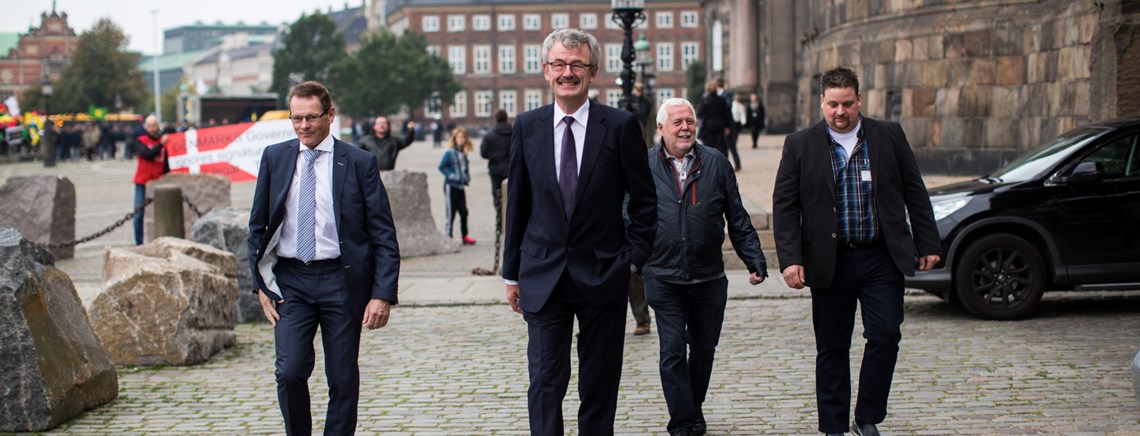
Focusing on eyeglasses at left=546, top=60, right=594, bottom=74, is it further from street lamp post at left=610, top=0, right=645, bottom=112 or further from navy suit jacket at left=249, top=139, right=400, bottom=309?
street lamp post at left=610, top=0, right=645, bottom=112

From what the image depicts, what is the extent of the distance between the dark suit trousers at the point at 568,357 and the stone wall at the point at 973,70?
1443 centimetres

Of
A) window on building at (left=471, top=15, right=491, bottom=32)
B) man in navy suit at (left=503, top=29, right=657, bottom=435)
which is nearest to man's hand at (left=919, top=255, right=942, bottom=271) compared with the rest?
man in navy suit at (left=503, top=29, right=657, bottom=435)

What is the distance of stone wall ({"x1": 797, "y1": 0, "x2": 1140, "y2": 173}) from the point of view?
64.9ft

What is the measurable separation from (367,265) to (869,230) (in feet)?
7.50

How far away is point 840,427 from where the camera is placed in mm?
6496

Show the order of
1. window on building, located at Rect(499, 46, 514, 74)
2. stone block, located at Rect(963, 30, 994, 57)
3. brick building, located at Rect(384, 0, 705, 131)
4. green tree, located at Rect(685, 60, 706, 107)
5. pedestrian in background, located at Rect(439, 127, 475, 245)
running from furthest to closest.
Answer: window on building, located at Rect(499, 46, 514, 74)
brick building, located at Rect(384, 0, 705, 131)
green tree, located at Rect(685, 60, 706, 107)
stone block, located at Rect(963, 30, 994, 57)
pedestrian in background, located at Rect(439, 127, 475, 245)

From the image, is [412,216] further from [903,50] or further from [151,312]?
[903,50]

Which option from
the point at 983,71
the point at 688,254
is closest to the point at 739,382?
the point at 688,254

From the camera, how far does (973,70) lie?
73.3 ft

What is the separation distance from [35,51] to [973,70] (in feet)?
479

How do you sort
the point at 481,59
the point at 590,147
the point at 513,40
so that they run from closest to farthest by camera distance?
the point at 590,147, the point at 513,40, the point at 481,59

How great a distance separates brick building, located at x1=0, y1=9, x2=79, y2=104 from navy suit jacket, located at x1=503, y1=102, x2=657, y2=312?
507 ft

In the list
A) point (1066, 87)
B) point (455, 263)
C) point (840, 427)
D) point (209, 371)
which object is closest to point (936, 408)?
point (840, 427)

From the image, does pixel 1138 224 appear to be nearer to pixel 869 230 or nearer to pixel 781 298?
pixel 781 298
